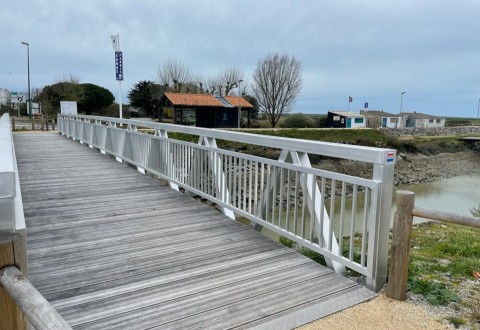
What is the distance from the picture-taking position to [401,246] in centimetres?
267

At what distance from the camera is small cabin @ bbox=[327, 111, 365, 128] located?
4779cm

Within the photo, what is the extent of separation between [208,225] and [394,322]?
2.37 metres

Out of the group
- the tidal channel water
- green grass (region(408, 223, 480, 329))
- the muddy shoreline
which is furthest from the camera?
the muddy shoreline

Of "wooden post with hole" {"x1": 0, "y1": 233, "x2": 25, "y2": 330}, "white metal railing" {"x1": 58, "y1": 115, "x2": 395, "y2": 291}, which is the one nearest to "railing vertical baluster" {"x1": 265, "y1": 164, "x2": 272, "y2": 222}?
"white metal railing" {"x1": 58, "y1": 115, "x2": 395, "y2": 291}

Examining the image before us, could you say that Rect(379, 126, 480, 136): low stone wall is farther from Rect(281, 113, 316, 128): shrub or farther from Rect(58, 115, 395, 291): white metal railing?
Rect(58, 115, 395, 291): white metal railing

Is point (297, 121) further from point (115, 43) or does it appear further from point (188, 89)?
point (115, 43)

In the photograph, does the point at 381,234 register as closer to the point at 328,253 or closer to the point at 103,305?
the point at 328,253

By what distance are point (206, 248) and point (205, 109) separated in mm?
30782

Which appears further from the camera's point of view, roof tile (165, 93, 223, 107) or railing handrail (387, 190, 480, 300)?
roof tile (165, 93, 223, 107)

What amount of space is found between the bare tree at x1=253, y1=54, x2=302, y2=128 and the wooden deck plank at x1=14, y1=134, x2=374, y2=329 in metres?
39.2

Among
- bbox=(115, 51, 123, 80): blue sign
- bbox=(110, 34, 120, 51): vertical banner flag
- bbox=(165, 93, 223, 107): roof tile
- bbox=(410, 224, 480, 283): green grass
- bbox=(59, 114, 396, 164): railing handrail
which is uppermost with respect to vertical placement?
bbox=(110, 34, 120, 51): vertical banner flag

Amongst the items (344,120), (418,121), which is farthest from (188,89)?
(418,121)

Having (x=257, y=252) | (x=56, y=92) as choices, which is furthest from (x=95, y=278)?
(x=56, y=92)

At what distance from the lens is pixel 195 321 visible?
7.77 feet
